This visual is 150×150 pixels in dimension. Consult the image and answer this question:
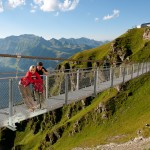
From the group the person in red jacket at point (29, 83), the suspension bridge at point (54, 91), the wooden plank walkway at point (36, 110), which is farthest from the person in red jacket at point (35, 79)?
the wooden plank walkway at point (36, 110)

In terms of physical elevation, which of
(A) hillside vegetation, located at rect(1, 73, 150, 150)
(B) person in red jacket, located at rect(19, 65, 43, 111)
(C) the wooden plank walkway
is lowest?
(A) hillside vegetation, located at rect(1, 73, 150, 150)

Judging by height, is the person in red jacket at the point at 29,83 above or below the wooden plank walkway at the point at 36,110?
above

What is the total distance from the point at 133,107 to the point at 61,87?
3871 inches

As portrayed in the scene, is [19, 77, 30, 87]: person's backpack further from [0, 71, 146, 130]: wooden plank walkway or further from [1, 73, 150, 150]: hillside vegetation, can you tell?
[1, 73, 150, 150]: hillside vegetation

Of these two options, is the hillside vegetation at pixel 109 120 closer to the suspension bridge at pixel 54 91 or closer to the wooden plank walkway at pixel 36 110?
the suspension bridge at pixel 54 91

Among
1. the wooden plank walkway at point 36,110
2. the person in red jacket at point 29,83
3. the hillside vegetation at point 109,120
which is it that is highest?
the person in red jacket at point 29,83

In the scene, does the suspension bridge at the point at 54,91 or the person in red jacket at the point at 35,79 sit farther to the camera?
the person in red jacket at the point at 35,79

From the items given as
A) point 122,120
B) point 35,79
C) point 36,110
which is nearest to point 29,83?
point 35,79

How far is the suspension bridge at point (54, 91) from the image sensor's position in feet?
63.6

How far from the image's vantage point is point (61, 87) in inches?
1034

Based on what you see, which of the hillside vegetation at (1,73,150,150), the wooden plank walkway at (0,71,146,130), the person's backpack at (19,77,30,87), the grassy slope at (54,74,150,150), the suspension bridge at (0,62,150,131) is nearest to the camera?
the suspension bridge at (0,62,150,131)

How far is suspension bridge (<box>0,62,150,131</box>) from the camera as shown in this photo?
63.6 ft

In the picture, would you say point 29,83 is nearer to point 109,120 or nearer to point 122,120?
point 122,120

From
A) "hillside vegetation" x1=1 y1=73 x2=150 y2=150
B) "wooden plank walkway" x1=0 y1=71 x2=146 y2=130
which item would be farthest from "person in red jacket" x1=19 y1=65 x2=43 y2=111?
"hillside vegetation" x1=1 y1=73 x2=150 y2=150
